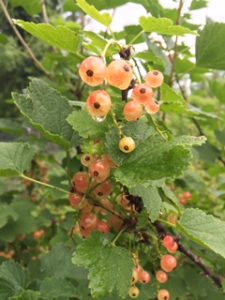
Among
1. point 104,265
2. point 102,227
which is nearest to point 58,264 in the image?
point 102,227

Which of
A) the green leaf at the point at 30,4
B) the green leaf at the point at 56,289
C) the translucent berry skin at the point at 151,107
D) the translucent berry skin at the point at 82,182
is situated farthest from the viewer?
the green leaf at the point at 30,4

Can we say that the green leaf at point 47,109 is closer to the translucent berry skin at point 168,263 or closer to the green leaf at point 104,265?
the green leaf at point 104,265

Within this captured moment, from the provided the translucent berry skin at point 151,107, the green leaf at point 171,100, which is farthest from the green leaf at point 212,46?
the translucent berry skin at point 151,107

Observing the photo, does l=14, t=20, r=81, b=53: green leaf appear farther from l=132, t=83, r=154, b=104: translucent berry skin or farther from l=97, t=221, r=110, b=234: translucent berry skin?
l=97, t=221, r=110, b=234: translucent berry skin

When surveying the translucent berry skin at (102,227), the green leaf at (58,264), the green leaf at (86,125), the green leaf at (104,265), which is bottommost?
the green leaf at (58,264)

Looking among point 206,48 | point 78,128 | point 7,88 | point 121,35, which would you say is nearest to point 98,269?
point 78,128

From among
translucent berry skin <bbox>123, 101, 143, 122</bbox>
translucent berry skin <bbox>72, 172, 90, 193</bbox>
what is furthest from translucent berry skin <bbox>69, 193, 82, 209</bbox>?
translucent berry skin <bbox>123, 101, 143, 122</bbox>
